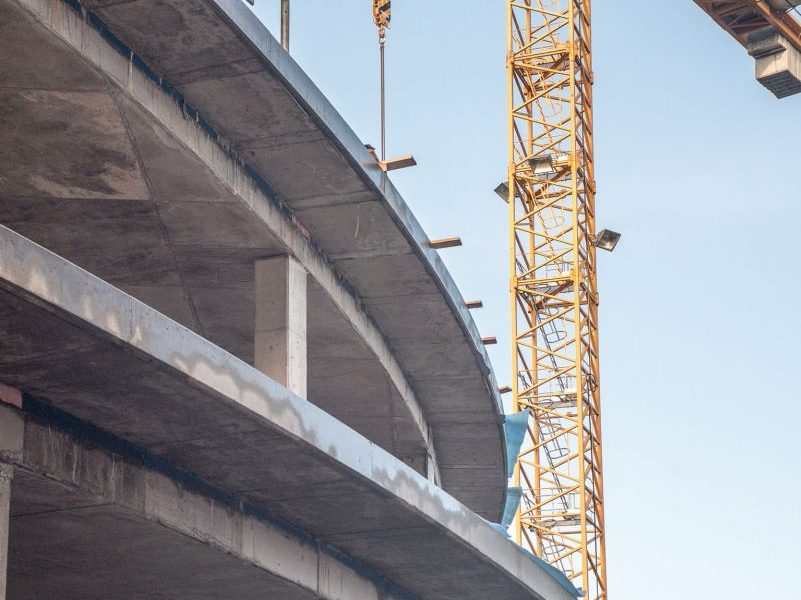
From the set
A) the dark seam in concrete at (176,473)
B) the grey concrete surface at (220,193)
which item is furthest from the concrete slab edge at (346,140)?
the dark seam in concrete at (176,473)

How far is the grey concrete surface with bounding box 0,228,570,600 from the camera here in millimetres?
14156

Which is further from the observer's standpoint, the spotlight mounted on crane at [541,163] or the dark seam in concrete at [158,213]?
the spotlight mounted on crane at [541,163]

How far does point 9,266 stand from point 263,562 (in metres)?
7.62

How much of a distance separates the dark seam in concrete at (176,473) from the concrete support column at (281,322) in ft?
5.90

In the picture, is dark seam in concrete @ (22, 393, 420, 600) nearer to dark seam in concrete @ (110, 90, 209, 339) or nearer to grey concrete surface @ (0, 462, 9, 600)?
grey concrete surface @ (0, 462, 9, 600)

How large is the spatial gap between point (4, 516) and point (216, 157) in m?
6.48

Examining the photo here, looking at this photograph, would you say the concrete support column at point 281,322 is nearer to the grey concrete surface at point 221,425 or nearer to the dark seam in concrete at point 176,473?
the dark seam in concrete at point 176,473

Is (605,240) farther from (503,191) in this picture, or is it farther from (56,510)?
(56,510)

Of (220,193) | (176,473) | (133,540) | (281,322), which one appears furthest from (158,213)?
(133,540)

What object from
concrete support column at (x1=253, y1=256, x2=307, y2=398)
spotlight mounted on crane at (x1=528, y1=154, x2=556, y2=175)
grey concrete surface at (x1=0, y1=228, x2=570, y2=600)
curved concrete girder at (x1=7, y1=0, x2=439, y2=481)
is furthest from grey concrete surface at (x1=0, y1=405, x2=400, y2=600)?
spotlight mounted on crane at (x1=528, y1=154, x2=556, y2=175)

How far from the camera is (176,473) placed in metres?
18.2

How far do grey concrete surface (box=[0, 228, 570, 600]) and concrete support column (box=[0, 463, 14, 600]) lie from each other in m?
0.50

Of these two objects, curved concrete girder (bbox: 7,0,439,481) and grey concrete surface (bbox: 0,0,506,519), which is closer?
curved concrete girder (bbox: 7,0,439,481)

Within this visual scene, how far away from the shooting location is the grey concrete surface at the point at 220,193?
1770 cm
